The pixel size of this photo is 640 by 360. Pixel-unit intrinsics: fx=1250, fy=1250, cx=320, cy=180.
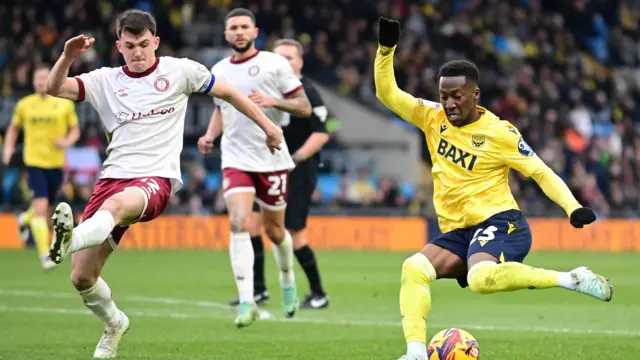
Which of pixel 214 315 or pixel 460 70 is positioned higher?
pixel 460 70

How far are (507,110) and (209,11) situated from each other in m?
7.24

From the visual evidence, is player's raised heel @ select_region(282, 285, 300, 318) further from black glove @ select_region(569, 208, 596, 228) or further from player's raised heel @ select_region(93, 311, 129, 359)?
black glove @ select_region(569, 208, 596, 228)

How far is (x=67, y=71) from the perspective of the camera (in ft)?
25.3

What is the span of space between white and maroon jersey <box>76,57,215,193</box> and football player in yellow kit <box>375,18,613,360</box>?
135 centimetres

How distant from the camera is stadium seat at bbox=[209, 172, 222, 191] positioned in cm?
2503

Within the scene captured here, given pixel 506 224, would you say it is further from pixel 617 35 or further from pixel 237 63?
pixel 617 35

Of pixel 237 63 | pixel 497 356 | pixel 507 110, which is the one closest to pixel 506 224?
pixel 497 356

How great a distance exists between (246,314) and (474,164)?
268cm

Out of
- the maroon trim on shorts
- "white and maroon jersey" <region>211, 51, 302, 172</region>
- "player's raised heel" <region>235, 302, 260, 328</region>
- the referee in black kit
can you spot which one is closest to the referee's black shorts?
the referee in black kit

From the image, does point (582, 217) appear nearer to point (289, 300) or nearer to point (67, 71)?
point (67, 71)

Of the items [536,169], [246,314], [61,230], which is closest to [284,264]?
[246,314]

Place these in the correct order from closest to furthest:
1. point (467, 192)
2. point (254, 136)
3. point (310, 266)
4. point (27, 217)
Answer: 1. point (467, 192)
2. point (254, 136)
3. point (310, 266)
4. point (27, 217)

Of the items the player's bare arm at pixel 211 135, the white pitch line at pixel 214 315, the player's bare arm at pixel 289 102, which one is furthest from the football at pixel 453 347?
the player's bare arm at pixel 211 135

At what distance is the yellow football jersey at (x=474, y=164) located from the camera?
7.47m
